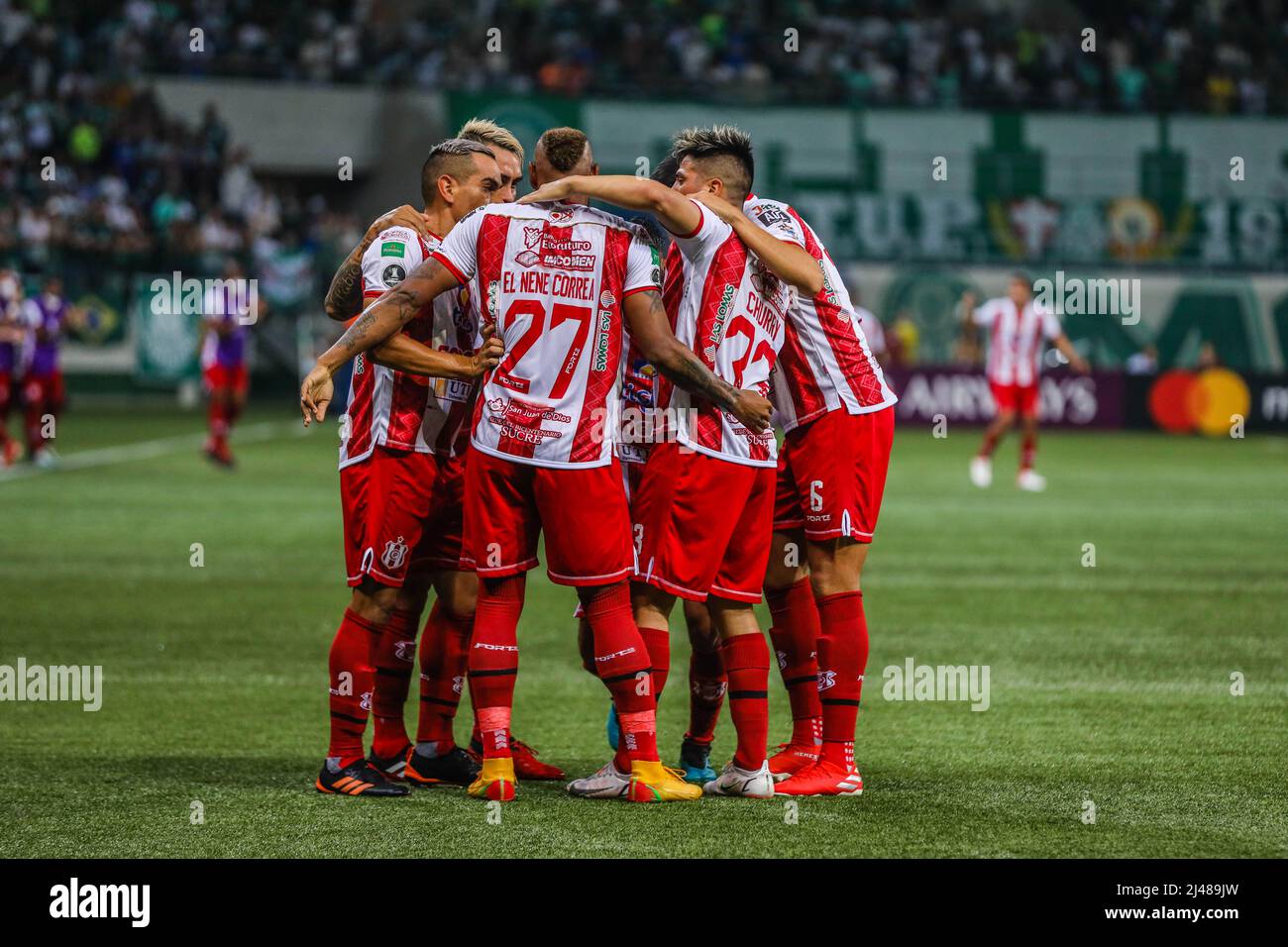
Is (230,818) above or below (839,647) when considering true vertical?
below

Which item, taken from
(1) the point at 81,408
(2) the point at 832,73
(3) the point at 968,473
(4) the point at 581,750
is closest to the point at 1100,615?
(4) the point at 581,750

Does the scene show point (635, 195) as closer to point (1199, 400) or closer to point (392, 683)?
point (392, 683)

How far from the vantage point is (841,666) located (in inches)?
250

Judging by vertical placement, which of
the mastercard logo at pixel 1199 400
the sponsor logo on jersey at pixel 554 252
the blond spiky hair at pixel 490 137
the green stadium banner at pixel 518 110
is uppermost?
the green stadium banner at pixel 518 110

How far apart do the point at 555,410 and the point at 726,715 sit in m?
2.53

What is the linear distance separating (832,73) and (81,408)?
1741 centimetres

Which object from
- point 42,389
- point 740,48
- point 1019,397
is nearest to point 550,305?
point 1019,397

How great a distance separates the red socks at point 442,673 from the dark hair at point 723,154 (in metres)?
1.89

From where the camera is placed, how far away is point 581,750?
278 inches

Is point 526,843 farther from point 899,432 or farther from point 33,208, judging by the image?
point 33,208

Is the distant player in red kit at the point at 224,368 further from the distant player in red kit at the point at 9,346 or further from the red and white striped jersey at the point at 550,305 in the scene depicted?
the red and white striped jersey at the point at 550,305

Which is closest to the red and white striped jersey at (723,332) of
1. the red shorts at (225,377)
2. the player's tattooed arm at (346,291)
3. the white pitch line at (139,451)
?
the player's tattooed arm at (346,291)

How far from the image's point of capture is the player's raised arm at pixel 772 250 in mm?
6012

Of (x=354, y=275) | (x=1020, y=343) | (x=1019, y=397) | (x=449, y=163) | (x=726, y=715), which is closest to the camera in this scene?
(x=354, y=275)
